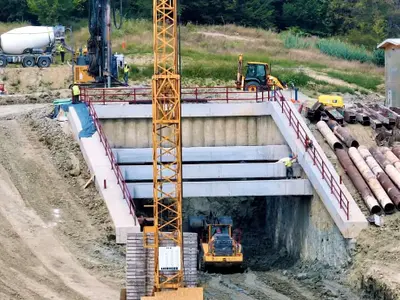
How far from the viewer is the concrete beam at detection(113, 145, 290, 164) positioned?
41.9 meters

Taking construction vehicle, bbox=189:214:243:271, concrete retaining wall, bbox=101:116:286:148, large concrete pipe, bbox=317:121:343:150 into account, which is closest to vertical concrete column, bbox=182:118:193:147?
concrete retaining wall, bbox=101:116:286:148

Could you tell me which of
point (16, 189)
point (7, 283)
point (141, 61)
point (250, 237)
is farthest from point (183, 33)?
point (7, 283)

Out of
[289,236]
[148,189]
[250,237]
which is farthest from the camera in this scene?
[250,237]

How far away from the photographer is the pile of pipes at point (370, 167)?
1443 inches

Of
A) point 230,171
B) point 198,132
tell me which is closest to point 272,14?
point 198,132

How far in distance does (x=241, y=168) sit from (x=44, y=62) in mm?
26436

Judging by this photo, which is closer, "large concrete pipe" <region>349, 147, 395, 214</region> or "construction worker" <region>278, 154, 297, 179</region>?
"large concrete pipe" <region>349, 147, 395, 214</region>

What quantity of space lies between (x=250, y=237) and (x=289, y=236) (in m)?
4.43

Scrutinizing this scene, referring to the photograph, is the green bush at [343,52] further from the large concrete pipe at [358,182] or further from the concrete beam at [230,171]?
the concrete beam at [230,171]

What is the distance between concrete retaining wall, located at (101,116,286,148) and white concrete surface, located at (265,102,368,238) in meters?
0.97

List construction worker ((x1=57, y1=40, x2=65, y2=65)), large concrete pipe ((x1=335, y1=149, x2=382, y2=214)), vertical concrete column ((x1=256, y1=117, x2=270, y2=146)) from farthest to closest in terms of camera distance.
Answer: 1. construction worker ((x1=57, y1=40, x2=65, y2=65))
2. vertical concrete column ((x1=256, y1=117, x2=270, y2=146))
3. large concrete pipe ((x1=335, y1=149, x2=382, y2=214))

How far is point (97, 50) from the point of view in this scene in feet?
163

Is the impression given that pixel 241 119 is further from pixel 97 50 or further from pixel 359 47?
pixel 359 47

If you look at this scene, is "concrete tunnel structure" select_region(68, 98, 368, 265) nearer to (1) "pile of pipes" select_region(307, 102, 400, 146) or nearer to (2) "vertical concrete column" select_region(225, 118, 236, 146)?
(2) "vertical concrete column" select_region(225, 118, 236, 146)
